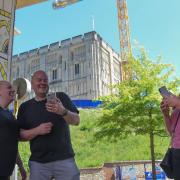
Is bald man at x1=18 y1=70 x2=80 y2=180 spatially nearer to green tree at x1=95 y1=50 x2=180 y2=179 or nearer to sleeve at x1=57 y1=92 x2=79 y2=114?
sleeve at x1=57 y1=92 x2=79 y2=114

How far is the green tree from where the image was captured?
14367 mm

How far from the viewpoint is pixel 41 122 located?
3508 millimetres

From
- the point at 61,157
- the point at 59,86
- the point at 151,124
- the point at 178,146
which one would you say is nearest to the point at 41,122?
the point at 61,157

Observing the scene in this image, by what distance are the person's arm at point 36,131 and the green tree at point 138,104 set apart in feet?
36.0

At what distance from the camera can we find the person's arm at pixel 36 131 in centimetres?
336

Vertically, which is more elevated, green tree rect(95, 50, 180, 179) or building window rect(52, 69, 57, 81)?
building window rect(52, 69, 57, 81)

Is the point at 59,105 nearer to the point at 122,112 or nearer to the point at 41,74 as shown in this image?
the point at 41,74

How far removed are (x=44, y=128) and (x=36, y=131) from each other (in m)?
0.09

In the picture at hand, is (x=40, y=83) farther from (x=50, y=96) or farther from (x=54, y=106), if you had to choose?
(x=54, y=106)

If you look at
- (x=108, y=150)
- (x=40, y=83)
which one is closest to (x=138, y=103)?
(x=108, y=150)

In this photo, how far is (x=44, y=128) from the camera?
335cm

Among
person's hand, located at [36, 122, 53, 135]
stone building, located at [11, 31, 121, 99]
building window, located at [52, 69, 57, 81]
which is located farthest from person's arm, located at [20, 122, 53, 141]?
building window, located at [52, 69, 57, 81]

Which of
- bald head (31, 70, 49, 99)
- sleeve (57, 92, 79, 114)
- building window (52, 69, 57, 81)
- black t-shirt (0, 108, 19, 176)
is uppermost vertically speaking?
building window (52, 69, 57, 81)

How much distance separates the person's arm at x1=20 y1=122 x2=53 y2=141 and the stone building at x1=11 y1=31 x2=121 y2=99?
65.5 metres
